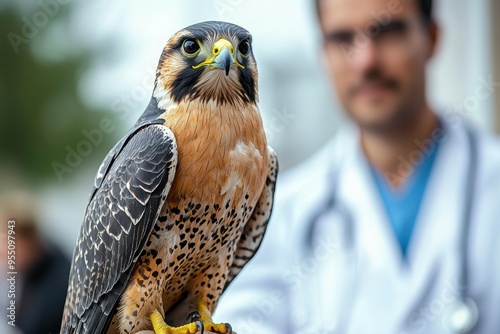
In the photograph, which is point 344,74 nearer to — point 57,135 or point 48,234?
point 57,135

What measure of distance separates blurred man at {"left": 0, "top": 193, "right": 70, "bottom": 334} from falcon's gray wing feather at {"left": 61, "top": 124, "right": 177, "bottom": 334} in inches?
13.2

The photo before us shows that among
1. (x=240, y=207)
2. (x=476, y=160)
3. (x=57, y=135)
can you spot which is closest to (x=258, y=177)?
(x=240, y=207)

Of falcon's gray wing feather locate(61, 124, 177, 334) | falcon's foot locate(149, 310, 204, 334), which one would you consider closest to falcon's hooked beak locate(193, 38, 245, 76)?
falcon's gray wing feather locate(61, 124, 177, 334)

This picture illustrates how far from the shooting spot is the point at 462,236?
10.0 feet

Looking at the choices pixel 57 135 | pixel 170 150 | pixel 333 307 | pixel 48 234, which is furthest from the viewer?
pixel 333 307

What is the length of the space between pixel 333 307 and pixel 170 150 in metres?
2.22

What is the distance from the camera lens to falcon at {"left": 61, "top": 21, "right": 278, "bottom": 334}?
1.07m

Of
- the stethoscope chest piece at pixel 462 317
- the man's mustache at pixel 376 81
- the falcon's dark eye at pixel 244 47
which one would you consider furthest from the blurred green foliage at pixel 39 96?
the stethoscope chest piece at pixel 462 317

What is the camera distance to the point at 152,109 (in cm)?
115

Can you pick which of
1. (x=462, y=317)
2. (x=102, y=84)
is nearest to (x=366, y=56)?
(x=102, y=84)

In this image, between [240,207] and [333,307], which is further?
[333,307]

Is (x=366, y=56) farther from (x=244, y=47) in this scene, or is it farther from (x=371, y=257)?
(x=244, y=47)

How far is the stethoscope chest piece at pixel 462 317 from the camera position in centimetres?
307

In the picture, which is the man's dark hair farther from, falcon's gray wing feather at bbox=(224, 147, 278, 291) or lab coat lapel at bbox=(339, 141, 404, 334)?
falcon's gray wing feather at bbox=(224, 147, 278, 291)
